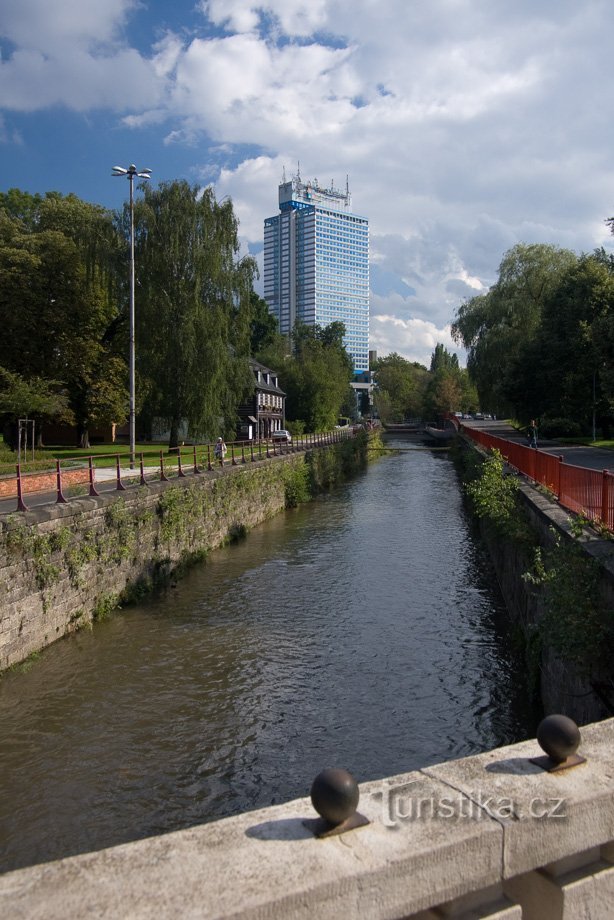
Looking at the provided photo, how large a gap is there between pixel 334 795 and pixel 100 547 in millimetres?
11235

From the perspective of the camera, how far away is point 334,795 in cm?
219

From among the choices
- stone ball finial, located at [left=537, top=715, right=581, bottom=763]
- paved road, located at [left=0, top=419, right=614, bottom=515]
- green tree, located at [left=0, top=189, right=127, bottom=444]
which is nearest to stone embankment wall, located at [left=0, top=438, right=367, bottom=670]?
paved road, located at [left=0, top=419, right=614, bottom=515]

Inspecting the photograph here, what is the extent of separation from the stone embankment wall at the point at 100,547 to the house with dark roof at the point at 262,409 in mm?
33791

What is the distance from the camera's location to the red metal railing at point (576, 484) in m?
8.00

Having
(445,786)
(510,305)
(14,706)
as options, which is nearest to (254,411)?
(510,305)

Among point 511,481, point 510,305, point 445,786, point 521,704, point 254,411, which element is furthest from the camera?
point 254,411

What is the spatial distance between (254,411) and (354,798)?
56220mm

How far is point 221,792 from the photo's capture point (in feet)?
22.1

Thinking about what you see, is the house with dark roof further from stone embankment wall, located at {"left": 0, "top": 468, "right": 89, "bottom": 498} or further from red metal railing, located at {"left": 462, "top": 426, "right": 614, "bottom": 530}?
red metal railing, located at {"left": 462, "top": 426, "right": 614, "bottom": 530}

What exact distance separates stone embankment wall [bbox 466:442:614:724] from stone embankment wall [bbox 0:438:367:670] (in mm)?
7095

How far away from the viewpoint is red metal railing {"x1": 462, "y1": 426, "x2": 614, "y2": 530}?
26.2 feet

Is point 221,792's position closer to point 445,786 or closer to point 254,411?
point 445,786

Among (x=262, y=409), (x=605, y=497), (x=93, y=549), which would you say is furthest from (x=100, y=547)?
(x=262, y=409)

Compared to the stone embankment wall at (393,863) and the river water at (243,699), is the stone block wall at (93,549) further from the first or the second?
the stone embankment wall at (393,863)
